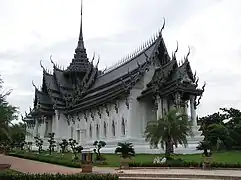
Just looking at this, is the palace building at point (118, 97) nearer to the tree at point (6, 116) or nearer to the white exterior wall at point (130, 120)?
the white exterior wall at point (130, 120)

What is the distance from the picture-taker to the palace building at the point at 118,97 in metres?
37.4

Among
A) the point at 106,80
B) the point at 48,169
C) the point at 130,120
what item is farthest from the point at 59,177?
the point at 106,80

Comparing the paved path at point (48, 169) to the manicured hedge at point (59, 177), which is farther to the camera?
the paved path at point (48, 169)

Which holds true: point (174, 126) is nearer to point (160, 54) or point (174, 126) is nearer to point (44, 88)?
point (160, 54)

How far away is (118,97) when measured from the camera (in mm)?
41000

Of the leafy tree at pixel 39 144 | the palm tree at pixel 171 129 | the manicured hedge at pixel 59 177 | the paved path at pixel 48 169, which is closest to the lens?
the manicured hedge at pixel 59 177

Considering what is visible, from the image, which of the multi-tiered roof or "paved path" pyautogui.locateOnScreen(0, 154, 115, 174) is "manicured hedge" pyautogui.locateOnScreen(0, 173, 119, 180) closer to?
"paved path" pyautogui.locateOnScreen(0, 154, 115, 174)

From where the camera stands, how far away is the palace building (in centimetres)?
3741

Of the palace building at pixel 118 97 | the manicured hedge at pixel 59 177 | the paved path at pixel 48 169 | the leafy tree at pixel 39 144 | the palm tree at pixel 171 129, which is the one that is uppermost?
the palace building at pixel 118 97

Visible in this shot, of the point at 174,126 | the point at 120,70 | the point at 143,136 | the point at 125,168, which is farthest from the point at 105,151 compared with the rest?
the point at 125,168

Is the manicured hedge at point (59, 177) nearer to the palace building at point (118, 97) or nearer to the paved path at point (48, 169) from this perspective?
the paved path at point (48, 169)

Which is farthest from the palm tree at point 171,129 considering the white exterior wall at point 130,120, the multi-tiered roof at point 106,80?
the multi-tiered roof at point 106,80

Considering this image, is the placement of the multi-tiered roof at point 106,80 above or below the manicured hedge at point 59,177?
above

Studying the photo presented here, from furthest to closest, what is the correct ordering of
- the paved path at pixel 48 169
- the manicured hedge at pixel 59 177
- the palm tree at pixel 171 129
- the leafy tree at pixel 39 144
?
1. the leafy tree at pixel 39 144
2. the palm tree at pixel 171 129
3. the paved path at pixel 48 169
4. the manicured hedge at pixel 59 177
